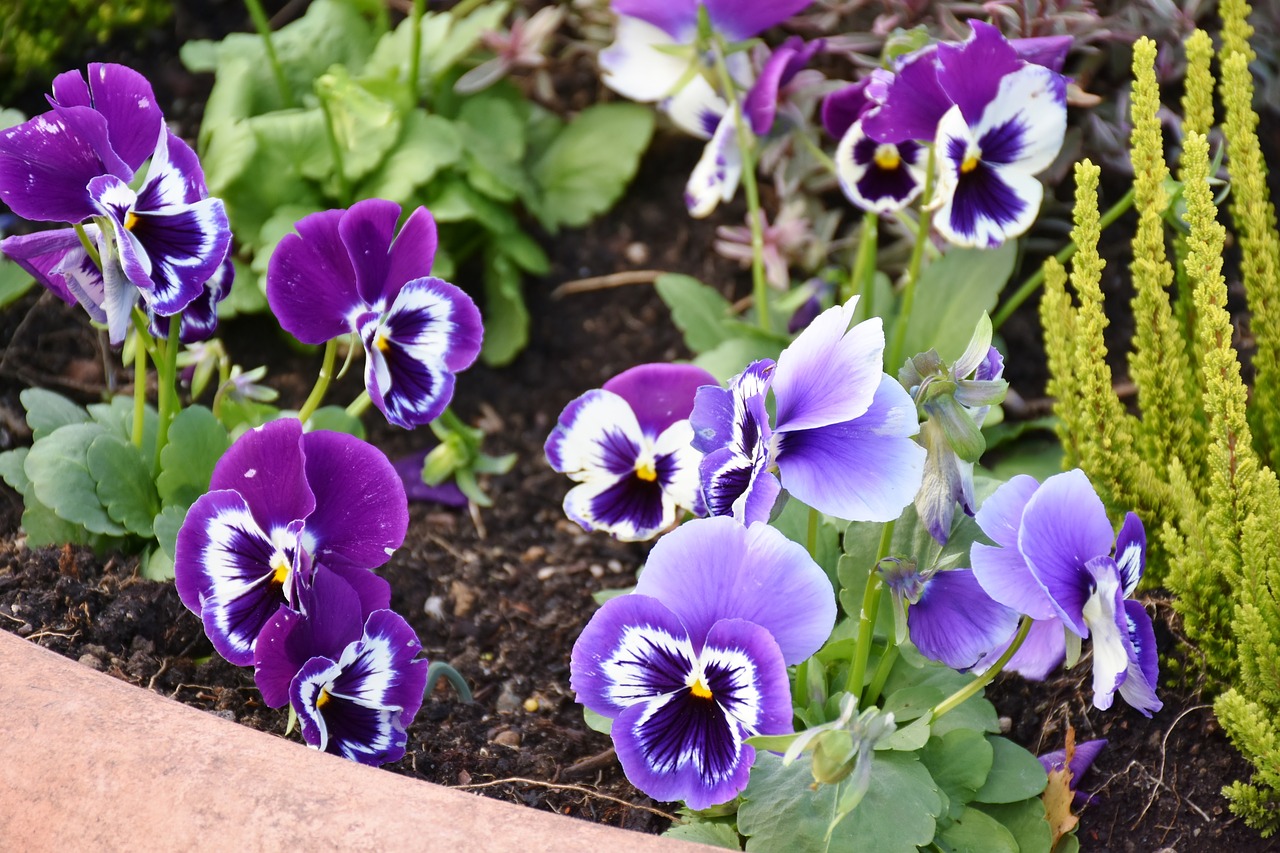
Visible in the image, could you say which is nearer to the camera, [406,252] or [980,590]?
[980,590]

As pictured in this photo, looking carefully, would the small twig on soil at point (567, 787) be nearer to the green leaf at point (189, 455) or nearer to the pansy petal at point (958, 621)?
the pansy petal at point (958, 621)

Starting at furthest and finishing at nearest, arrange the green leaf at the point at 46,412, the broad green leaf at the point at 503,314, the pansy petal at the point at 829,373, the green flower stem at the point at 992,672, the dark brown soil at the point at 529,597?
the broad green leaf at the point at 503,314
the green leaf at the point at 46,412
the dark brown soil at the point at 529,597
the green flower stem at the point at 992,672
the pansy petal at the point at 829,373

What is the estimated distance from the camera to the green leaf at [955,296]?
179cm

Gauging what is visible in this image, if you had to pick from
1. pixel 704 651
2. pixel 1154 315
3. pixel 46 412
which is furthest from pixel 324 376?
pixel 1154 315

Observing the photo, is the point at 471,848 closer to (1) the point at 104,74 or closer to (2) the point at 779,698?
(2) the point at 779,698

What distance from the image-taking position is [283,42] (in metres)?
2.04

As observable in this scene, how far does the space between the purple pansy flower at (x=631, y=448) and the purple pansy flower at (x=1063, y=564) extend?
39 centimetres

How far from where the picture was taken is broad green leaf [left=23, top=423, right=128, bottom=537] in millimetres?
1237

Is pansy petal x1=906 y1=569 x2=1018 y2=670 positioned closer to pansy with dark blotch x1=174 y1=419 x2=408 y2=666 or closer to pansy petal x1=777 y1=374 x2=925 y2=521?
pansy petal x1=777 y1=374 x2=925 y2=521

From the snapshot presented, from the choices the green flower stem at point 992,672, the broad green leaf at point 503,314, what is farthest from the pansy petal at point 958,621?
the broad green leaf at point 503,314

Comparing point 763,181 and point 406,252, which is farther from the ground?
point 406,252

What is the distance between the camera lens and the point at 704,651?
93cm

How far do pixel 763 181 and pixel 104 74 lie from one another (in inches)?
52.0

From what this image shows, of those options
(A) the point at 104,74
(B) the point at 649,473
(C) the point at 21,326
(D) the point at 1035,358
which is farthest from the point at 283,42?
(D) the point at 1035,358
